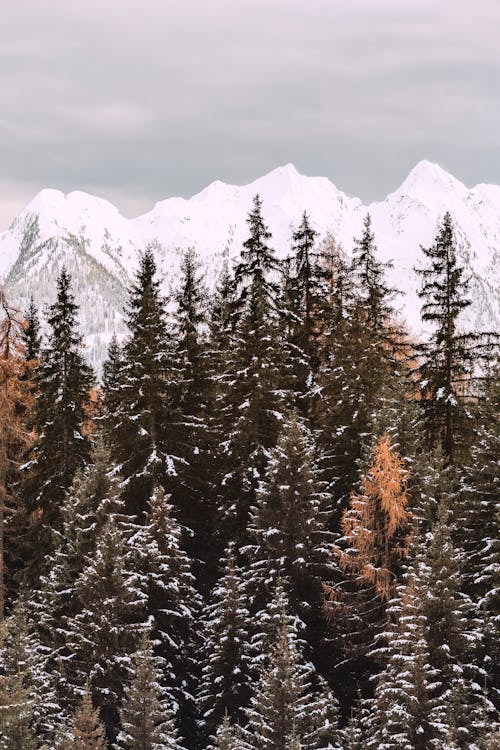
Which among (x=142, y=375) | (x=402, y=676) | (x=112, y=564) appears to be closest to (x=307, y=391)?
(x=142, y=375)

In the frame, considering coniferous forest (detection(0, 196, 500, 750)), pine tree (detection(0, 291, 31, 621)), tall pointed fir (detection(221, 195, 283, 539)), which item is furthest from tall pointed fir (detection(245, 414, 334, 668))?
pine tree (detection(0, 291, 31, 621))

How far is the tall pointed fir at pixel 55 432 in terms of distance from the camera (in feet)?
123

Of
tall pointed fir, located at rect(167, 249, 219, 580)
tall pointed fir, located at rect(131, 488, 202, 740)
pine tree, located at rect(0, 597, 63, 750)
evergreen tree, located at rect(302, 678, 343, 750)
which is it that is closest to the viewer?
pine tree, located at rect(0, 597, 63, 750)

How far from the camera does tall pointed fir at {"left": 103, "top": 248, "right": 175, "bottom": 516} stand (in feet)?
116

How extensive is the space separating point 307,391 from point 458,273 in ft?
29.4

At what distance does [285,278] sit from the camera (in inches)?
1754

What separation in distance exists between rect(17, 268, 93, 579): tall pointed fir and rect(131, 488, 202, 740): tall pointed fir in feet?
22.2

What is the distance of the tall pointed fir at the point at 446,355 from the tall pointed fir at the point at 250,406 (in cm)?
593

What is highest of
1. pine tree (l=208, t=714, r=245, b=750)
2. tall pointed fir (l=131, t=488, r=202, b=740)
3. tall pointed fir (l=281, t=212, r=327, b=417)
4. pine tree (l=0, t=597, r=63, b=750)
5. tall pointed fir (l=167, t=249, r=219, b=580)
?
tall pointed fir (l=281, t=212, r=327, b=417)

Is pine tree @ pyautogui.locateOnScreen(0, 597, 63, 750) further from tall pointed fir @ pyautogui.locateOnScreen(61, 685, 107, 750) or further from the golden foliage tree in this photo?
the golden foliage tree

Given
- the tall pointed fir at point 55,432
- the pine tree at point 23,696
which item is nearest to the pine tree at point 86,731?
the pine tree at point 23,696

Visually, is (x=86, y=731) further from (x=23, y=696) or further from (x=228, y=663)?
(x=228, y=663)

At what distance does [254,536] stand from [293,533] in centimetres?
197

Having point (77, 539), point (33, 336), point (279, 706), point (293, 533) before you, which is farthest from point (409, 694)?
point (33, 336)
